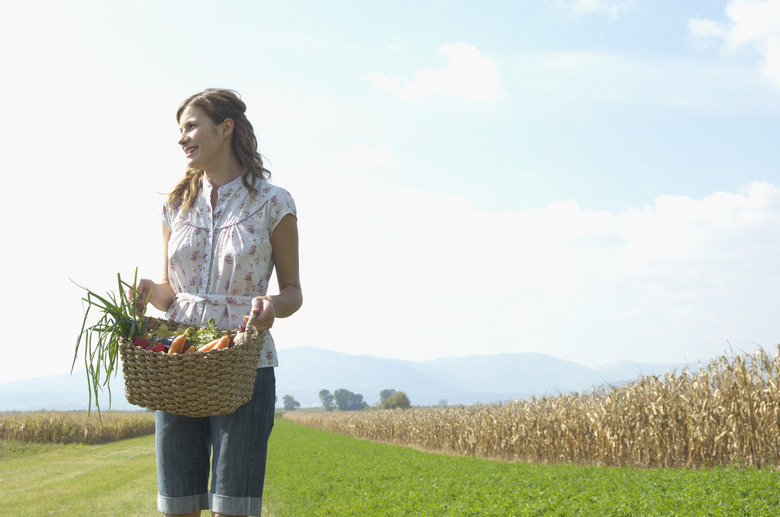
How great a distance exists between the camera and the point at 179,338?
2377 mm

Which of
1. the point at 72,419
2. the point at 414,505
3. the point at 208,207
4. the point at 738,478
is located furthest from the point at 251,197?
the point at 72,419

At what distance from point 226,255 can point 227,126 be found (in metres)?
0.57

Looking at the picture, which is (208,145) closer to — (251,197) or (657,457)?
(251,197)

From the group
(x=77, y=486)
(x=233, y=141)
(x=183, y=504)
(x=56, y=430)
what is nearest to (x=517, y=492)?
(x=183, y=504)

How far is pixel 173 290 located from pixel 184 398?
0.72m

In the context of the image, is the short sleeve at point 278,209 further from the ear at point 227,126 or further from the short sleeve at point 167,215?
the short sleeve at point 167,215

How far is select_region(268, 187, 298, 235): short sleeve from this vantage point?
8.77 feet

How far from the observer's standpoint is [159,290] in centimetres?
281

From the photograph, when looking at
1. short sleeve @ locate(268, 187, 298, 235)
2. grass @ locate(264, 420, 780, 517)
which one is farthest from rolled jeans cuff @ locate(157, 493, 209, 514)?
grass @ locate(264, 420, 780, 517)

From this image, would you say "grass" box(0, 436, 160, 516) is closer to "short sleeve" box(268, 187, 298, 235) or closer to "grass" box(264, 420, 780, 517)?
"grass" box(264, 420, 780, 517)

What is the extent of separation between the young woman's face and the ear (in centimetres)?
2

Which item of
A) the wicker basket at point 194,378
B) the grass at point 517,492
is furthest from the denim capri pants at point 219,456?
the grass at point 517,492

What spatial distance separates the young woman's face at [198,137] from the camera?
2688 mm

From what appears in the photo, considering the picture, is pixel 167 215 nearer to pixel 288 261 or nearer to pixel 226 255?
pixel 226 255
